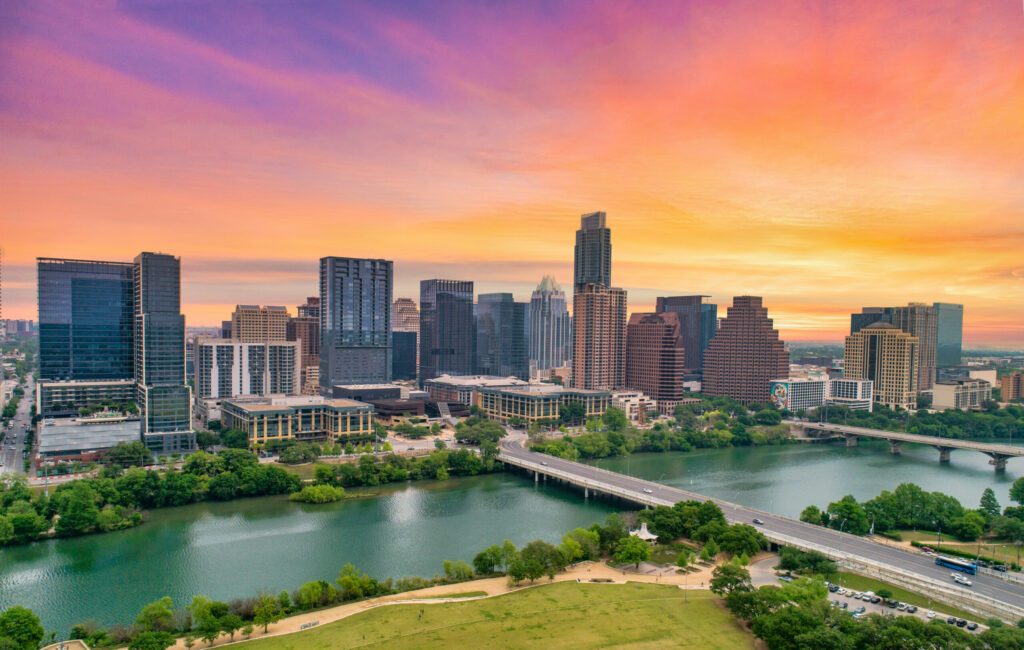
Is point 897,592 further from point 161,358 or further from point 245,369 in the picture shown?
point 245,369

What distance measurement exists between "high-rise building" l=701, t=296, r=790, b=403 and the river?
71.7ft

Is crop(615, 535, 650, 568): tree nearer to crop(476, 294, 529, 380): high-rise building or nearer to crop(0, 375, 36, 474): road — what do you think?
crop(0, 375, 36, 474): road

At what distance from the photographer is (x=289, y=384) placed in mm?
58656

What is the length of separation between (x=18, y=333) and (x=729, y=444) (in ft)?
372

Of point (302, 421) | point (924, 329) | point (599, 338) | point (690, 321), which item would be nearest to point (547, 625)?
point (302, 421)

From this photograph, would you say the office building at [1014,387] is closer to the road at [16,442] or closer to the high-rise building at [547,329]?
the high-rise building at [547,329]

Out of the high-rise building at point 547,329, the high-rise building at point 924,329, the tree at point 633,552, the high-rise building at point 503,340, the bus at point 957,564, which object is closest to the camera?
the bus at point 957,564

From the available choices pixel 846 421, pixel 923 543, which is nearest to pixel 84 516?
pixel 923 543

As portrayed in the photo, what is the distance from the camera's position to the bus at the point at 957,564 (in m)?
19.0

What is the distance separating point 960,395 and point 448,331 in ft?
169

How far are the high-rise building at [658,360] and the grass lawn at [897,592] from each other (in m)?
39.3

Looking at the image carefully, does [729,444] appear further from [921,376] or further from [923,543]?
[921,376]

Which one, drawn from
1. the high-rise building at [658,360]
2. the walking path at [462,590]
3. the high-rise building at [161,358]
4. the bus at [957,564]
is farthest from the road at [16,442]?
the high-rise building at [658,360]

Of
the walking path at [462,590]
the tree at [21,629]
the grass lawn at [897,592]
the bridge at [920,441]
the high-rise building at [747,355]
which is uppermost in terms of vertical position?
the high-rise building at [747,355]
